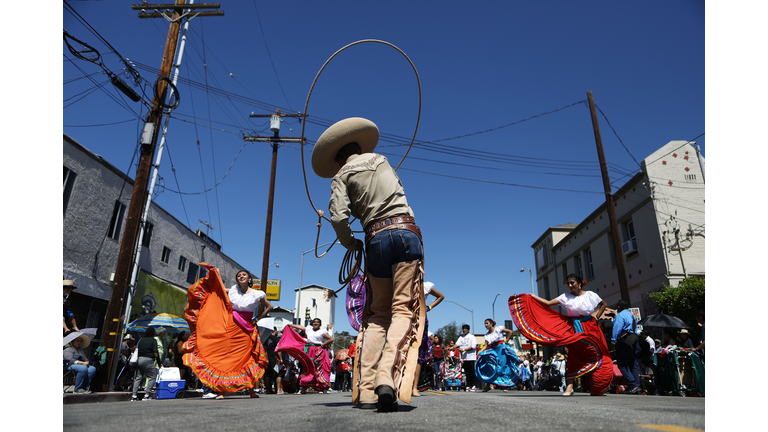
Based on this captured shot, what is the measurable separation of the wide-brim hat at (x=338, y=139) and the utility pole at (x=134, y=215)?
8.23 m

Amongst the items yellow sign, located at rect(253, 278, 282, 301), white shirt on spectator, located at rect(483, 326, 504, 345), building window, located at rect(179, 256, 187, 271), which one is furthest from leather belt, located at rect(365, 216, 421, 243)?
yellow sign, located at rect(253, 278, 282, 301)

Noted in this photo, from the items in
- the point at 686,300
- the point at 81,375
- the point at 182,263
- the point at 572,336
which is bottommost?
the point at 81,375

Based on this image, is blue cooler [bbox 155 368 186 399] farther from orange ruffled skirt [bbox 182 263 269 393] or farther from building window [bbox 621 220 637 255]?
building window [bbox 621 220 637 255]

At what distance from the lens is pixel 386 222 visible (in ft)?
10.4

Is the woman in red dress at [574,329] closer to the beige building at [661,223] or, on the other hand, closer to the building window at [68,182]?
the building window at [68,182]

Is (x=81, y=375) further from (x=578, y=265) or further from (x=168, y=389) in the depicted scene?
(x=578, y=265)

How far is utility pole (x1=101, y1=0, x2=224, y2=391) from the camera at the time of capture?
9.95 m

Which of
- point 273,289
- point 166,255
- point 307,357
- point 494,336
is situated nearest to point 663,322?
point 494,336

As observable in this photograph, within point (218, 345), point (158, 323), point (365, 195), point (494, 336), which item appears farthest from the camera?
point (158, 323)

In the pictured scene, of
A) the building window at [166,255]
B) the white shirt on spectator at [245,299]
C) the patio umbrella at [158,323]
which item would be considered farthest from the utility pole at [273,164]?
the white shirt on spectator at [245,299]

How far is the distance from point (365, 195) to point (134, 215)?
924cm

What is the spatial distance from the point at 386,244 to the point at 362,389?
3.05 feet

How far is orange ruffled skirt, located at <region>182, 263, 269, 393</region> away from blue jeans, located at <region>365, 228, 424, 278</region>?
3302 mm

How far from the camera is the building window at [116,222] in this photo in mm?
16250
